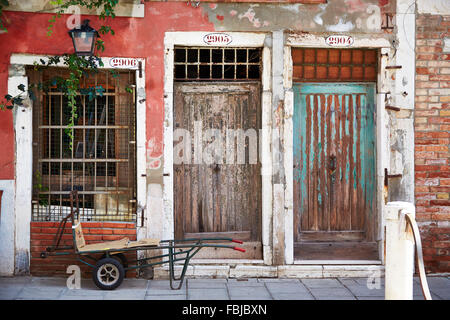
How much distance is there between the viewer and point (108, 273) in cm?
594

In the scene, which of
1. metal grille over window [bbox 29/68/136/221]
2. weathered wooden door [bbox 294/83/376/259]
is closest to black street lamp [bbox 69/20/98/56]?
metal grille over window [bbox 29/68/136/221]

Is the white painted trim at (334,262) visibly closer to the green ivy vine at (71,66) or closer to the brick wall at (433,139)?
the brick wall at (433,139)

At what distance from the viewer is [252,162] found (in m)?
6.96

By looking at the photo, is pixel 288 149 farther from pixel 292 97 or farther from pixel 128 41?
pixel 128 41

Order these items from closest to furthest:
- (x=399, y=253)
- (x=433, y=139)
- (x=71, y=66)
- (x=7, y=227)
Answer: (x=399, y=253)
(x=71, y=66)
(x=7, y=227)
(x=433, y=139)

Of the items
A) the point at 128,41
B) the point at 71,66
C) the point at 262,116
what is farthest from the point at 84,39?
the point at 262,116

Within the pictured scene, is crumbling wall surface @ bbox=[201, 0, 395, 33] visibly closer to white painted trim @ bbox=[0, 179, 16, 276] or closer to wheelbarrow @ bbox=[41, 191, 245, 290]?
wheelbarrow @ bbox=[41, 191, 245, 290]

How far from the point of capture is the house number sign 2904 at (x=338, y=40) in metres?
6.69

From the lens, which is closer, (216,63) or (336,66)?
(216,63)

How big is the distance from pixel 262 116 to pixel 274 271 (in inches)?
77.9

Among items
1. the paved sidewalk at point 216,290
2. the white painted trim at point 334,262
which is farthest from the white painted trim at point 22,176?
the white painted trim at point 334,262

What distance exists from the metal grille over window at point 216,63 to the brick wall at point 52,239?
212cm

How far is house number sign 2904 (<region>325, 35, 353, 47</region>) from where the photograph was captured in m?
6.69

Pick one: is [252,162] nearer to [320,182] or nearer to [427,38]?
[320,182]
